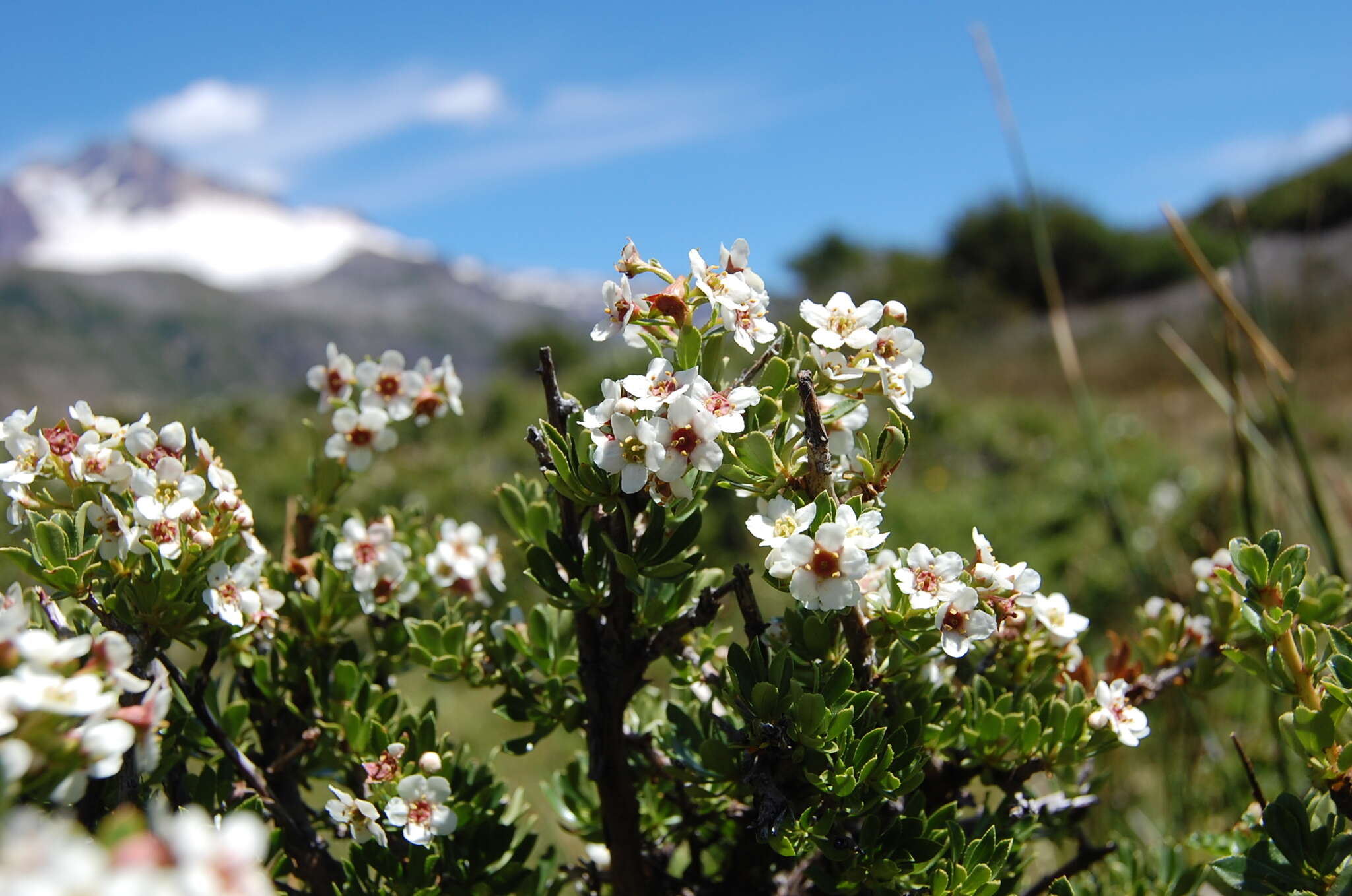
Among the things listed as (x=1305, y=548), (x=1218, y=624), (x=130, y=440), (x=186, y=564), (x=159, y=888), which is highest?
(x=130, y=440)

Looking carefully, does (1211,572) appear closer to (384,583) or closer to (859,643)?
(859,643)

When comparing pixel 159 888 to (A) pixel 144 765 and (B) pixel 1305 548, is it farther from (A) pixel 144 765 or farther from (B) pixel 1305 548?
(B) pixel 1305 548

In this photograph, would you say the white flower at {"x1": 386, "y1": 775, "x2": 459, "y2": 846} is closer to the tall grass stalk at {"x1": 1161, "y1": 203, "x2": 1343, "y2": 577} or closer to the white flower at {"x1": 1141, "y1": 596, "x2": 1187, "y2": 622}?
the white flower at {"x1": 1141, "y1": 596, "x2": 1187, "y2": 622}

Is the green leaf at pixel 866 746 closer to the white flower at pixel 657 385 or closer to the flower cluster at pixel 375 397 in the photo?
the white flower at pixel 657 385

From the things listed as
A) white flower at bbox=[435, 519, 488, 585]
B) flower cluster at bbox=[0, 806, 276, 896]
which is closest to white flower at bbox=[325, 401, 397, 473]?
white flower at bbox=[435, 519, 488, 585]

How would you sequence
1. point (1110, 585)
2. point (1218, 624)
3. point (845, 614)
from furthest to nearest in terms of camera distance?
1. point (1110, 585)
2. point (1218, 624)
3. point (845, 614)

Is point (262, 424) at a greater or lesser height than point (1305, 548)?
greater

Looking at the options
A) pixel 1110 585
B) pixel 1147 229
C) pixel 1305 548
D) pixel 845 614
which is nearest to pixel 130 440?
pixel 845 614

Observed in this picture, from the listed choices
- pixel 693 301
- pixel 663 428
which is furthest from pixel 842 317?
pixel 663 428
